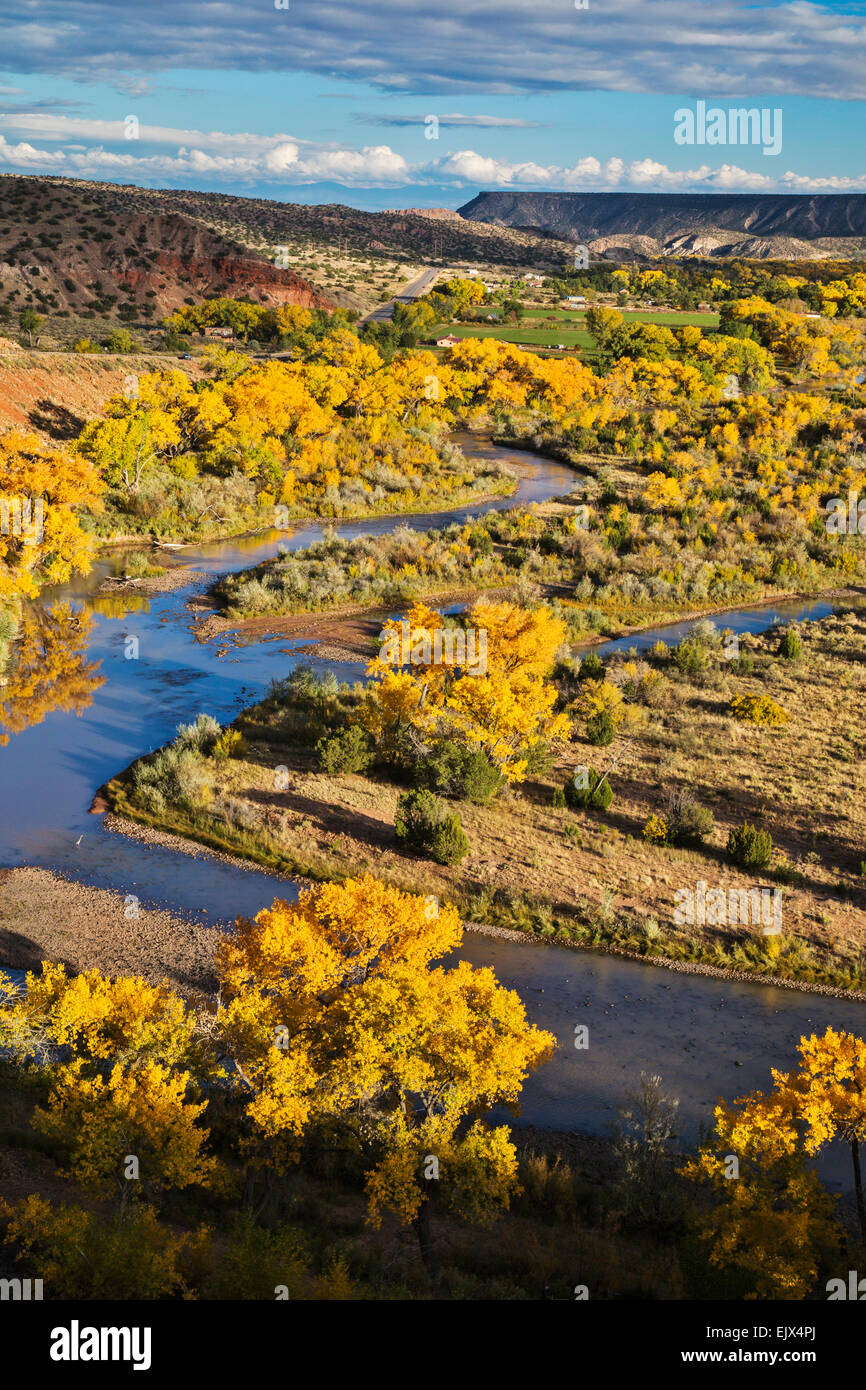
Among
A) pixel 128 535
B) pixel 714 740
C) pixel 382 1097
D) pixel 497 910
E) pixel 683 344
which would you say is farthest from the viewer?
pixel 683 344

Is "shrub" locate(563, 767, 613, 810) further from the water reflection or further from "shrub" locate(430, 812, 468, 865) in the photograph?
the water reflection

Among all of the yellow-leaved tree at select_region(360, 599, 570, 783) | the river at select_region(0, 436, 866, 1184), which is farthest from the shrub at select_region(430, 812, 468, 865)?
the yellow-leaved tree at select_region(360, 599, 570, 783)

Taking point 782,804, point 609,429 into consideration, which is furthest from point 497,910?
point 609,429

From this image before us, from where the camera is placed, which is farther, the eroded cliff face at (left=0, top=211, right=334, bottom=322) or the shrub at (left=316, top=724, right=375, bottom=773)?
the eroded cliff face at (left=0, top=211, right=334, bottom=322)

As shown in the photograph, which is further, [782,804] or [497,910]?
[782,804]

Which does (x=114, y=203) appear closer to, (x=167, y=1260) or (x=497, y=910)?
(x=497, y=910)

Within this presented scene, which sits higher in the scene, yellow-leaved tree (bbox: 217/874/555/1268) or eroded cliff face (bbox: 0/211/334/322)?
eroded cliff face (bbox: 0/211/334/322)
